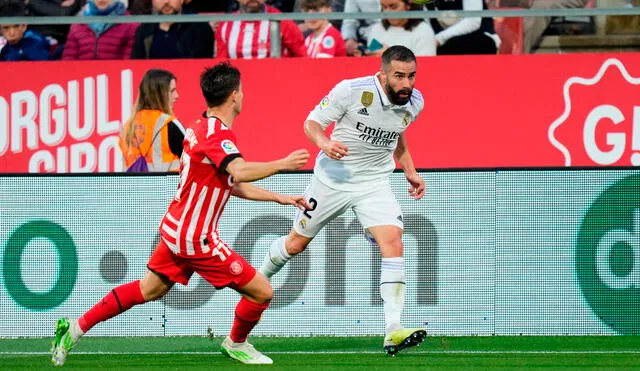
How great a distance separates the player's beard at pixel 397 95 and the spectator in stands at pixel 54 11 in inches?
210

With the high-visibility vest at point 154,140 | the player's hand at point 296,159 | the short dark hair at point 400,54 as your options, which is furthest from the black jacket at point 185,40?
the player's hand at point 296,159

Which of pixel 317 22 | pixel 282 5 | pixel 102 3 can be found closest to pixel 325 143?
pixel 317 22

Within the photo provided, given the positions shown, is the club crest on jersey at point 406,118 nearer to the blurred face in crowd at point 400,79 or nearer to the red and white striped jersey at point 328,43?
the blurred face in crowd at point 400,79

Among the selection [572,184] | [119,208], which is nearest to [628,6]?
[572,184]

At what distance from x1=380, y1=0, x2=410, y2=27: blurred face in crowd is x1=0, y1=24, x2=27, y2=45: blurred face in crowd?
3580 mm

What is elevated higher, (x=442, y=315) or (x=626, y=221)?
(x=626, y=221)

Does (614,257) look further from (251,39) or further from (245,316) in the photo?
(251,39)

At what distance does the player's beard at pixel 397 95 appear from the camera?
8.80 metres

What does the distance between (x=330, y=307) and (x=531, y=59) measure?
12.7ft

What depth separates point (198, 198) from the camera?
8.09 m

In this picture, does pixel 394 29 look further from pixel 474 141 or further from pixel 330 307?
pixel 330 307

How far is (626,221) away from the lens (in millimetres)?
9969

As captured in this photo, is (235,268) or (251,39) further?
(251,39)

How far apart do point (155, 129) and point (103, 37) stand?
8.24 feet
